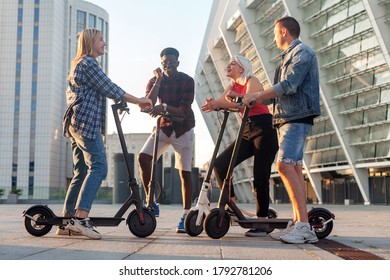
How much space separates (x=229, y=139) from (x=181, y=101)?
2298 inches

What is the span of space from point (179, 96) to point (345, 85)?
34168 millimetres

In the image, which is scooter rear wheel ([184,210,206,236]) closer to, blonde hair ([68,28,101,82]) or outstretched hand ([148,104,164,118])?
outstretched hand ([148,104,164,118])

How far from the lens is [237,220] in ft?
17.7

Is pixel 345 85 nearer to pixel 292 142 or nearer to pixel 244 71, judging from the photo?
pixel 244 71

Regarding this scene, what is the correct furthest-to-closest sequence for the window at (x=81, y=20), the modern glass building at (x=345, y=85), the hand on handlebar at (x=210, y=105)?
1. the window at (x=81, y=20)
2. the modern glass building at (x=345, y=85)
3. the hand on handlebar at (x=210, y=105)

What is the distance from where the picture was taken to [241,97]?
17.7 feet

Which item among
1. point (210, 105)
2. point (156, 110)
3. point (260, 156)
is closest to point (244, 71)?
point (210, 105)

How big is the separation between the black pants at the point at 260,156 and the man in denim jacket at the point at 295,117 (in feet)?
2.15

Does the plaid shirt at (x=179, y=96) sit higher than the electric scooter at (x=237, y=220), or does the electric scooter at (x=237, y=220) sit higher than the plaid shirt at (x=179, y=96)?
the plaid shirt at (x=179, y=96)

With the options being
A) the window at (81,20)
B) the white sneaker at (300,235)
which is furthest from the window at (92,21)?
the white sneaker at (300,235)

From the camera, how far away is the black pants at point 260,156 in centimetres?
584

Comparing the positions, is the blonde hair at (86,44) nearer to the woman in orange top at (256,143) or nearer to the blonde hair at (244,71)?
the woman in orange top at (256,143)

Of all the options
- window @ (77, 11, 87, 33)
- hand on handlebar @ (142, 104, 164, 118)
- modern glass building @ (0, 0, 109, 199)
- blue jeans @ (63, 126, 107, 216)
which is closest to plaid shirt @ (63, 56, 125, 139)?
blue jeans @ (63, 126, 107, 216)

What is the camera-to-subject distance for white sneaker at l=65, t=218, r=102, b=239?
520 cm
